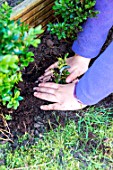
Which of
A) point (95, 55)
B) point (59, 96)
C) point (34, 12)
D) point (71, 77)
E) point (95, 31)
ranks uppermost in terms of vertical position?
point (34, 12)

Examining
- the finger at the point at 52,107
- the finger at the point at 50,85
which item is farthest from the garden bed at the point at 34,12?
the finger at the point at 52,107

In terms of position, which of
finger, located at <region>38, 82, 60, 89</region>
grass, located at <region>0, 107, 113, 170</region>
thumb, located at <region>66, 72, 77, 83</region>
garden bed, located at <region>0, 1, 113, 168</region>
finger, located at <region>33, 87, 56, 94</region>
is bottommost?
grass, located at <region>0, 107, 113, 170</region>

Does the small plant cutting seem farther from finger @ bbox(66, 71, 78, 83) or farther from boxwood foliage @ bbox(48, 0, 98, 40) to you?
boxwood foliage @ bbox(48, 0, 98, 40)

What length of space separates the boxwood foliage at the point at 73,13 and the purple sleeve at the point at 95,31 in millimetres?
58

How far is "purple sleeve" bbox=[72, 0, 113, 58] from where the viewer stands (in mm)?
1847

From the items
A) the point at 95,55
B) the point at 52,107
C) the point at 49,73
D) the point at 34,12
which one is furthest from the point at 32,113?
the point at 34,12

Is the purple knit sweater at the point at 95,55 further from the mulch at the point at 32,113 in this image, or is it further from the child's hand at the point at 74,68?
the mulch at the point at 32,113

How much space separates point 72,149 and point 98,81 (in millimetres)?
408

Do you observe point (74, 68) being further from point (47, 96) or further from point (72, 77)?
point (47, 96)

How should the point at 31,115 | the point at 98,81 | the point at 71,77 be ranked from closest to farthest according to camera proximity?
the point at 98,81, the point at 31,115, the point at 71,77

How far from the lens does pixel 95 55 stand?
2.03 metres

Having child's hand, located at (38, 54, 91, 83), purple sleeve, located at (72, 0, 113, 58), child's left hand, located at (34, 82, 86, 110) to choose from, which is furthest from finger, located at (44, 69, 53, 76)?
purple sleeve, located at (72, 0, 113, 58)

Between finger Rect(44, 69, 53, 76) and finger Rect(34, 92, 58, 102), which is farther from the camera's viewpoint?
finger Rect(44, 69, 53, 76)

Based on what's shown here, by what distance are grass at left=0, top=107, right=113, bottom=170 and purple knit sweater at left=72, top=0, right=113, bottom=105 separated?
153mm
